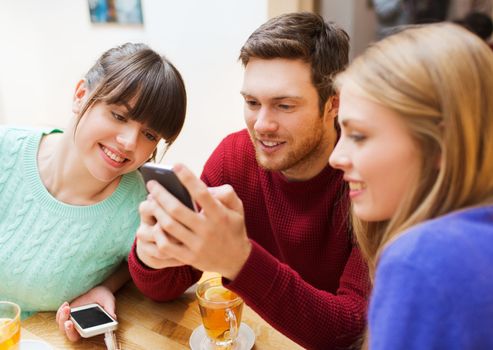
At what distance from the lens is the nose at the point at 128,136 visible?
115 cm

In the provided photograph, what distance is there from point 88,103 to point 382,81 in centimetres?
80

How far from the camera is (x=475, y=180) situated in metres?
0.62

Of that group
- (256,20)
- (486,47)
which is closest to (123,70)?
(486,47)

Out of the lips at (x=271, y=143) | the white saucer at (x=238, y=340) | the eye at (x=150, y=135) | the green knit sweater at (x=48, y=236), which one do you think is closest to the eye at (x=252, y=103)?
the lips at (x=271, y=143)

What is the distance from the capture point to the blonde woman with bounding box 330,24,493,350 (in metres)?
0.50

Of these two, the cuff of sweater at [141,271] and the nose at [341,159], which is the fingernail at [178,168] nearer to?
the nose at [341,159]

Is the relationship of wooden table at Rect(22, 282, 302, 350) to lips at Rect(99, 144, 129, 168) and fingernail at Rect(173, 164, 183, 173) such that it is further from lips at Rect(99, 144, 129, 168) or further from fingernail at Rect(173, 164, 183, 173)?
fingernail at Rect(173, 164, 183, 173)

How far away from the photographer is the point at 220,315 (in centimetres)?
92

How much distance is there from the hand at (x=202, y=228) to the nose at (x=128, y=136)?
1.34ft

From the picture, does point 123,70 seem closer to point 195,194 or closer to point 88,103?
point 88,103

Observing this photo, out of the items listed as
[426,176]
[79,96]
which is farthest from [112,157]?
[426,176]

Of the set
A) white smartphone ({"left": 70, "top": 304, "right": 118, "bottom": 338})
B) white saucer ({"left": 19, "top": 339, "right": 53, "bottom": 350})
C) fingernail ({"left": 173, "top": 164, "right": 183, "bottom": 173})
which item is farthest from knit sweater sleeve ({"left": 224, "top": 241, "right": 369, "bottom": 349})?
white saucer ({"left": 19, "top": 339, "right": 53, "bottom": 350})

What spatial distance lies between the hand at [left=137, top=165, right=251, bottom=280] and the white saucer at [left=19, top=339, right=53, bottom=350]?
0.37m

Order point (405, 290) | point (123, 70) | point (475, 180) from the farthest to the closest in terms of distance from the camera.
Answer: point (123, 70), point (475, 180), point (405, 290)
